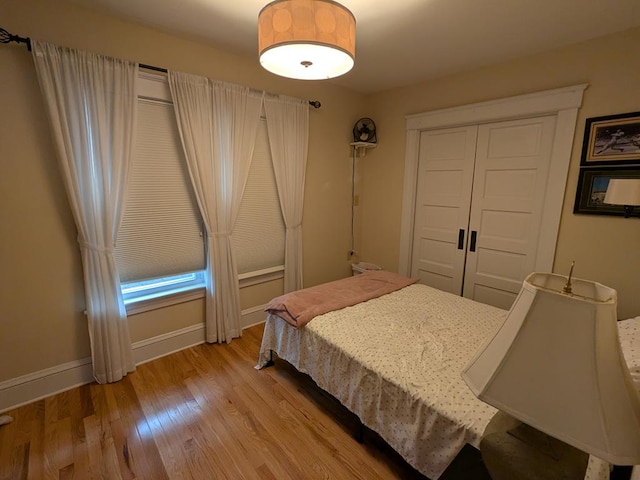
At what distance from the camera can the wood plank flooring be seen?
154 cm

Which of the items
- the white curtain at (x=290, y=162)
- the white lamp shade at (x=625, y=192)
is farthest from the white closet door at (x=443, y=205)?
the white curtain at (x=290, y=162)

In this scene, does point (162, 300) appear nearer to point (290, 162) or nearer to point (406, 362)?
point (290, 162)

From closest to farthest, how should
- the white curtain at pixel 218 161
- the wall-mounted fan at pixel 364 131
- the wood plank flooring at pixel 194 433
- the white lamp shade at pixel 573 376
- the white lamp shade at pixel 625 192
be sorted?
the white lamp shade at pixel 573 376, the wood plank flooring at pixel 194 433, the white lamp shade at pixel 625 192, the white curtain at pixel 218 161, the wall-mounted fan at pixel 364 131

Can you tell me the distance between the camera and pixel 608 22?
195 cm

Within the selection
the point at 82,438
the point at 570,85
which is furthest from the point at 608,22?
the point at 82,438

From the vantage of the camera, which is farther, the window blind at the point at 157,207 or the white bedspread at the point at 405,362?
the window blind at the point at 157,207

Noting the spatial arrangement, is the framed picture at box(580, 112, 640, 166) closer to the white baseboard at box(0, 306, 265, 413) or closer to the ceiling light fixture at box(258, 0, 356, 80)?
the ceiling light fixture at box(258, 0, 356, 80)

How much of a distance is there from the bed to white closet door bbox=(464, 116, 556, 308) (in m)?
0.75

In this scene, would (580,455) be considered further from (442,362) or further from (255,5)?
(255,5)

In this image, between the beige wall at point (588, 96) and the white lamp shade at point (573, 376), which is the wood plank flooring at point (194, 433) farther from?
the beige wall at point (588, 96)

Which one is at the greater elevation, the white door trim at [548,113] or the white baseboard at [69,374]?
the white door trim at [548,113]

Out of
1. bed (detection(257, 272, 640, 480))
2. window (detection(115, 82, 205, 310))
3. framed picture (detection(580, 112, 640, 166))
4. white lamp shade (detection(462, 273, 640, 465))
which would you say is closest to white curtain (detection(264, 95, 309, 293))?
window (detection(115, 82, 205, 310))

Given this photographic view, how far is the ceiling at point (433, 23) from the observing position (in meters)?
1.81

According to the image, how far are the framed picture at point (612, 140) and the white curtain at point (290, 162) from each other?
93.1 inches
